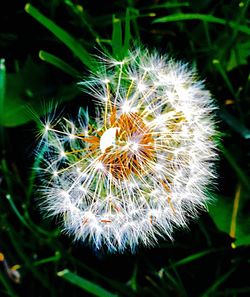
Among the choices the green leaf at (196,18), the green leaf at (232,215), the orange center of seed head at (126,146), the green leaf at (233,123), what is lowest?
the green leaf at (232,215)

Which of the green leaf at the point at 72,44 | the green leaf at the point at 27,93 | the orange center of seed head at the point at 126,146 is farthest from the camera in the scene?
the green leaf at the point at 27,93

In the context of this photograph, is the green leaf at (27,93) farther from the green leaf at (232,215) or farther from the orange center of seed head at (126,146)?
the green leaf at (232,215)

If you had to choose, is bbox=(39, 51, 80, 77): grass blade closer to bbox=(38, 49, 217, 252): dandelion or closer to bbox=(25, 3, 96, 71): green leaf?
bbox=(25, 3, 96, 71): green leaf

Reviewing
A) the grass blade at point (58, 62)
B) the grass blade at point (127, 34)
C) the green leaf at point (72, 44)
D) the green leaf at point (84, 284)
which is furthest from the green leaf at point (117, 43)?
the green leaf at point (84, 284)

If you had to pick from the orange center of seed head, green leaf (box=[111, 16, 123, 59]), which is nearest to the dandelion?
the orange center of seed head

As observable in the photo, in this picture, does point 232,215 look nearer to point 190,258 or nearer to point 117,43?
point 190,258

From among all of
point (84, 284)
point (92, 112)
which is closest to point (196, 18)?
point (92, 112)

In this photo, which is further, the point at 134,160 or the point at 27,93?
the point at 27,93
